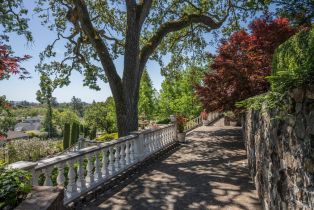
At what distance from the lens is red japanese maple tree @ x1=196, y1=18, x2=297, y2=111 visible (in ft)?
26.3

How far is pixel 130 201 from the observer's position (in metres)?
5.26

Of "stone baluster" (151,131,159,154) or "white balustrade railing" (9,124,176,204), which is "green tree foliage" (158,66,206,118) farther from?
"white balustrade railing" (9,124,176,204)

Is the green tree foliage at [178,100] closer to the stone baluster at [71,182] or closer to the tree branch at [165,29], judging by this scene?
the tree branch at [165,29]

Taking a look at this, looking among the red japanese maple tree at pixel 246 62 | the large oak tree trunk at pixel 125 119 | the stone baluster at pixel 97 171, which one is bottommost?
the stone baluster at pixel 97 171

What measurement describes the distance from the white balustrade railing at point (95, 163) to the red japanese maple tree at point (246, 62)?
2.79 meters


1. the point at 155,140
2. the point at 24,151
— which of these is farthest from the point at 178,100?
the point at 155,140

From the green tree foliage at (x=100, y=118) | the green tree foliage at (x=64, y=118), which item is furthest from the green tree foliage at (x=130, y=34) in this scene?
the green tree foliage at (x=64, y=118)

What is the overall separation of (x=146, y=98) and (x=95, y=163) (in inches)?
1236

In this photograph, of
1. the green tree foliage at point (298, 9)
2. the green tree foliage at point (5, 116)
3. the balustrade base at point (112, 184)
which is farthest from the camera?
the green tree foliage at point (298, 9)

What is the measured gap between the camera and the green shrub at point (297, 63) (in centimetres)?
235

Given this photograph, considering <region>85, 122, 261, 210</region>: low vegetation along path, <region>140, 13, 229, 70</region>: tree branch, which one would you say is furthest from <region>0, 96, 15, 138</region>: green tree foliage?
<region>140, 13, 229, 70</region>: tree branch

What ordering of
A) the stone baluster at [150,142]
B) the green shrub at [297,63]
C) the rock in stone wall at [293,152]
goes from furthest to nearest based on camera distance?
1. the stone baluster at [150,142]
2. the green shrub at [297,63]
3. the rock in stone wall at [293,152]

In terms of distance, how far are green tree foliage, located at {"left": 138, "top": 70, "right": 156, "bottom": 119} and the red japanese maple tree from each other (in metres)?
27.2

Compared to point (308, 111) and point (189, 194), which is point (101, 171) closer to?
point (189, 194)
